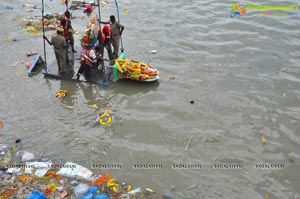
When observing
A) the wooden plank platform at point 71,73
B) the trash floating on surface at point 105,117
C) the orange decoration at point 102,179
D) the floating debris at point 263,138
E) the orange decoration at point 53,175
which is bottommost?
the orange decoration at point 102,179

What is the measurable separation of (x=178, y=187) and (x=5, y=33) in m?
13.3

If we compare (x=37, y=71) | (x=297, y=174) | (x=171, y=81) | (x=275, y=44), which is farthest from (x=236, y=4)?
(x=297, y=174)

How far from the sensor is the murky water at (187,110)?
8586 millimetres

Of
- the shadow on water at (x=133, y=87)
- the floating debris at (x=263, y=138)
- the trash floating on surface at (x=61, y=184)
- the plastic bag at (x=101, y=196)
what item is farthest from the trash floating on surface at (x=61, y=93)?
the floating debris at (x=263, y=138)

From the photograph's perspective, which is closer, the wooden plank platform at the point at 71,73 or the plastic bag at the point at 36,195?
the plastic bag at the point at 36,195

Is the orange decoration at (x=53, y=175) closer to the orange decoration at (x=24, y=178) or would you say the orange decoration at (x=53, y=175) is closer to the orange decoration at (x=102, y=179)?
the orange decoration at (x=24, y=178)

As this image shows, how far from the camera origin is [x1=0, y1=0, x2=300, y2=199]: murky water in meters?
8.59

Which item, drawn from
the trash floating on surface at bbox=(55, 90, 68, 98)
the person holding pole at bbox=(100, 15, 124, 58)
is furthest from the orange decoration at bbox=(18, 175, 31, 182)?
the person holding pole at bbox=(100, 15, 124, 58)

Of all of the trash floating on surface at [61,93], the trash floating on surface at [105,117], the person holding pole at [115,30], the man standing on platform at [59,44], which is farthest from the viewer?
the person holding pole at [115,30]

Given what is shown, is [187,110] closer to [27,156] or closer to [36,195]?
[27,156]

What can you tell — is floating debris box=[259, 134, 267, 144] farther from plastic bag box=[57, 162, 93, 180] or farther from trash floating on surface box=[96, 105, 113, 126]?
plastic bag box=[57, 162, 93, 180]

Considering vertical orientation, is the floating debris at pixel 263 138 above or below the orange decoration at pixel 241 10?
below

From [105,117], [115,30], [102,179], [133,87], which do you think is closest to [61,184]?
[102,179]

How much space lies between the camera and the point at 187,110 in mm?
10938
